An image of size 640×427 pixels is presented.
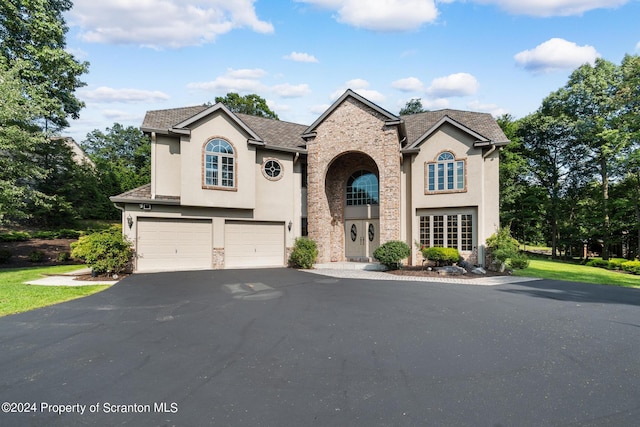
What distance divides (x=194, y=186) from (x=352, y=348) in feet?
39.0

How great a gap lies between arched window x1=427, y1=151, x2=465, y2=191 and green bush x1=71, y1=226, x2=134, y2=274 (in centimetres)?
1403

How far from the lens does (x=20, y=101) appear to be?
1402cm

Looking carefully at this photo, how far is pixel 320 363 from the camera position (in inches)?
178

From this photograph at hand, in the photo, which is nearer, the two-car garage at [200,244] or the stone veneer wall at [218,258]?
the two-car garage at [200,244]

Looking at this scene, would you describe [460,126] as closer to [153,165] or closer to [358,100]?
[358,100]

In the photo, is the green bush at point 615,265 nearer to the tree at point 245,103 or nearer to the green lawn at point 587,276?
the green lawn at point 587,276

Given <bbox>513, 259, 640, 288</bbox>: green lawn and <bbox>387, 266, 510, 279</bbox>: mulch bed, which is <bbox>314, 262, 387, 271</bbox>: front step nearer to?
<bbox>387, 266, 510, 279</bbox>: mulch bed

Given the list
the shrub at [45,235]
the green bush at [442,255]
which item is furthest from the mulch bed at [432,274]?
the shrub at [45,235]

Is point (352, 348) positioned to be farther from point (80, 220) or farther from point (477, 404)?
point (80, 220)

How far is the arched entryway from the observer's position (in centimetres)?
1828

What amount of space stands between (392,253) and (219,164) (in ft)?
29.2

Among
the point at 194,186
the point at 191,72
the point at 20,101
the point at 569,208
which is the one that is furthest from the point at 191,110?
the point at 569,208

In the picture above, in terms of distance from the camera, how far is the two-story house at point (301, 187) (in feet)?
48.4

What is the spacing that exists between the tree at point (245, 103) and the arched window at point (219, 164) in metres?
23.0
